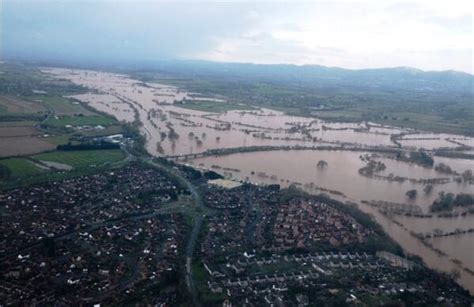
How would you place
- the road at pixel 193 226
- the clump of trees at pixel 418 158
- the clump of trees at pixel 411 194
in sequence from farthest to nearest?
1. the clump of trees at pixel 418 158
2. the clump of trees at pixel 411 194
3. the road at pixel 193 226

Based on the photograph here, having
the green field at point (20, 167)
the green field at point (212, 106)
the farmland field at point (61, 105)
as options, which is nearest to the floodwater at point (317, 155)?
the green field at point (212, 106)

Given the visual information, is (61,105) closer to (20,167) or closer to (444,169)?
(20,167)

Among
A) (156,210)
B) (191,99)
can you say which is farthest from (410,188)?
(191,99)

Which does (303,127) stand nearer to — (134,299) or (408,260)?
(408,260)

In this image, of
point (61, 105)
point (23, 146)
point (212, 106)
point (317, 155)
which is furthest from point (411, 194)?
point (61, 105)

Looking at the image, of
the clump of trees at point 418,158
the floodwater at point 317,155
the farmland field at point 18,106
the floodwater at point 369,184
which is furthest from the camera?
the farmland field at point 18,106

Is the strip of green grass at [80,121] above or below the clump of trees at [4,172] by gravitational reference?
above

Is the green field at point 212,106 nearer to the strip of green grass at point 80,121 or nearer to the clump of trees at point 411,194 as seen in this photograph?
the strip of green grass at point 80,121
